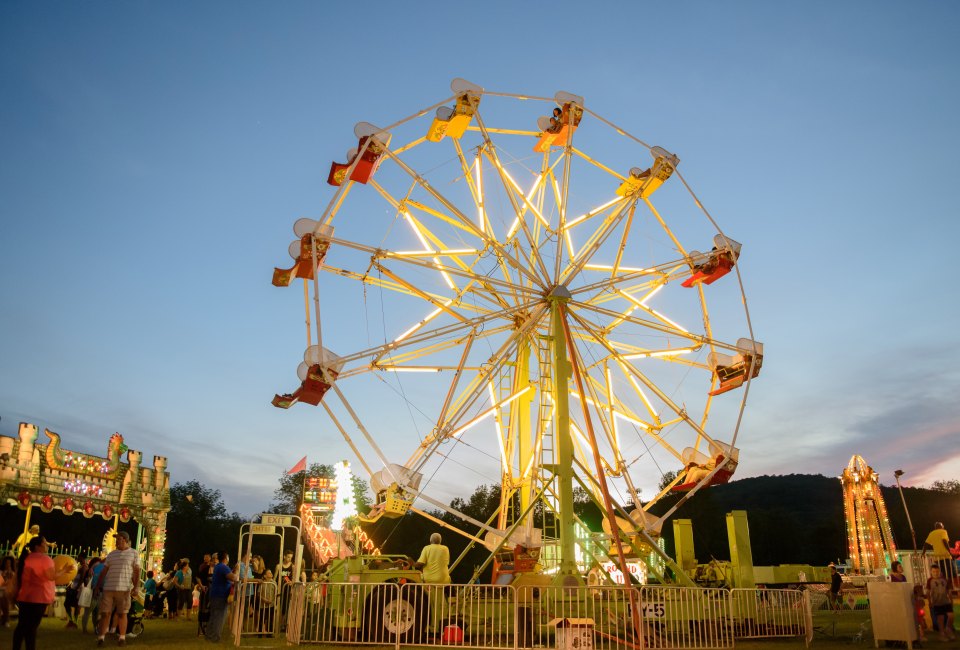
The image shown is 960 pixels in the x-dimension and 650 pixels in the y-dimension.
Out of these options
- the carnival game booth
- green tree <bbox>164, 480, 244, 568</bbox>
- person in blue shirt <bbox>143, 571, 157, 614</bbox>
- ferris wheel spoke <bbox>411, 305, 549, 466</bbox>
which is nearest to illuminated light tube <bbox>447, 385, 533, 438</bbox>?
ferris wheel spoke <bbox>411, 305, 549, 466</bbox>

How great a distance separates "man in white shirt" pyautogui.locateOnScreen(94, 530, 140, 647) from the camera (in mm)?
10055

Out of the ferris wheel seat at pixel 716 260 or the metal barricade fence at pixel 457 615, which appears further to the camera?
the ferris wheel seat at pixel 716 260

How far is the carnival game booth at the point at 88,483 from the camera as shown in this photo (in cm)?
2042

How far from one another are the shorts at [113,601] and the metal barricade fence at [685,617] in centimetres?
748

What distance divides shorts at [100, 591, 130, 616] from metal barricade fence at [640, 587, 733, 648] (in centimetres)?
748

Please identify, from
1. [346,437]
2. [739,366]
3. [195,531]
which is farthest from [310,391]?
[195,531]

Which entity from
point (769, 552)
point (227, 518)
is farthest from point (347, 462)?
point (227, 518)

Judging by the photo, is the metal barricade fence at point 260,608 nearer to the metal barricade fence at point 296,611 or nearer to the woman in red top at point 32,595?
the metal barricade fence at point 296,611

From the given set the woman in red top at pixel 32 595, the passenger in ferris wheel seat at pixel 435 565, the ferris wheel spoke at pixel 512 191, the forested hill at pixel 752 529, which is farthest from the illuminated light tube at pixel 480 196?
the forested hill at pixel 752 529

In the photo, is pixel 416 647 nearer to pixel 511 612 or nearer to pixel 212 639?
pixel 511 612

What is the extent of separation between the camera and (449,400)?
17.4 meters

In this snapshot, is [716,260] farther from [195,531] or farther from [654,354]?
[195,531]

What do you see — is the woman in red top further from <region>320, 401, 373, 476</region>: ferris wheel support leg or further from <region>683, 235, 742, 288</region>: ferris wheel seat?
<region>683, 235, 742, 288</region>: ferris wheel seat

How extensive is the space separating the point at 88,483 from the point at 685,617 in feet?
65.8
